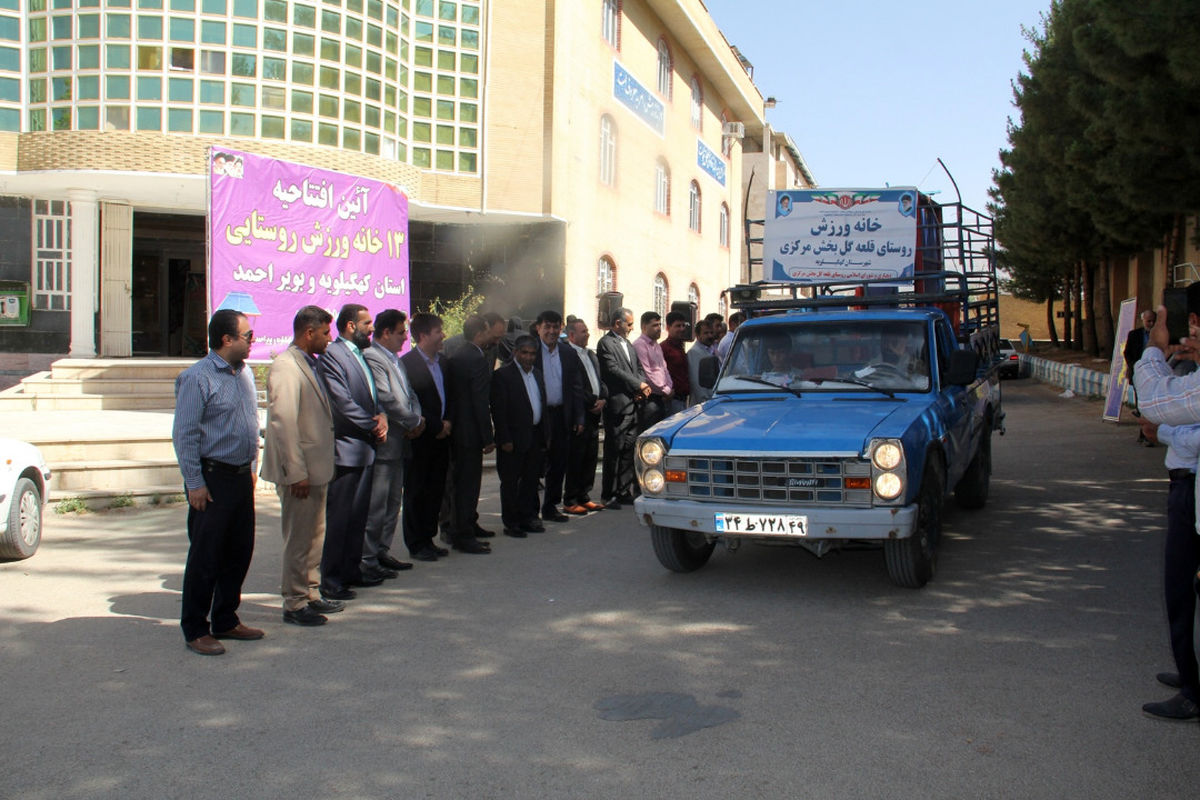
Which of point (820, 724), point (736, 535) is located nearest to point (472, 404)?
point (736, 535)

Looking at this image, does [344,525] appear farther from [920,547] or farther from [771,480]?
[920,547]

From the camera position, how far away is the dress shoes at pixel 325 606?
6.22 metres

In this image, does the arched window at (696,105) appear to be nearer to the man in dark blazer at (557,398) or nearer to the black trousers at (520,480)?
the man in dark blazer at (557,398)

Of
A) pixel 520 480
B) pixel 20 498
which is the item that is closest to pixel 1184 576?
pixel 520 480

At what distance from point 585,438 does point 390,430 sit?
11.0 ft

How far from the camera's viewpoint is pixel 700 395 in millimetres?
11133

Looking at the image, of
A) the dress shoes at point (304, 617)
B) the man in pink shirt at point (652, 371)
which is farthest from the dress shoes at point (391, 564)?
the man in pink shirt at point (652, 371)

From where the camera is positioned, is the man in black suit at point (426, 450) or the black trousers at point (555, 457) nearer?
the man in black suit at point (426, 450)

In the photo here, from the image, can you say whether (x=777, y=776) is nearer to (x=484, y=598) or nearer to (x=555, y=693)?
(x=555, y=693)

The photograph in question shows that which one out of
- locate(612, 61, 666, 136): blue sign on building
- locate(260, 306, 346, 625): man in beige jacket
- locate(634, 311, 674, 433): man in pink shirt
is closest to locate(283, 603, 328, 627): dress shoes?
locate(260, 306, 346, 625): man in beige jacket

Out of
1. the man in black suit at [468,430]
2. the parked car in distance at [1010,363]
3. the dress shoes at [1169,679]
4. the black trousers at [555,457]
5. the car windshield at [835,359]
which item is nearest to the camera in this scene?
the dress shoes at [1169,679]

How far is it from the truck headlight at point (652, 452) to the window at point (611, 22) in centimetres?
1814

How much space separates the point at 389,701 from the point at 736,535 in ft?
8.58

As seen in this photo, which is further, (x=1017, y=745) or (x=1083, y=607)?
(x=1083, y=607)
